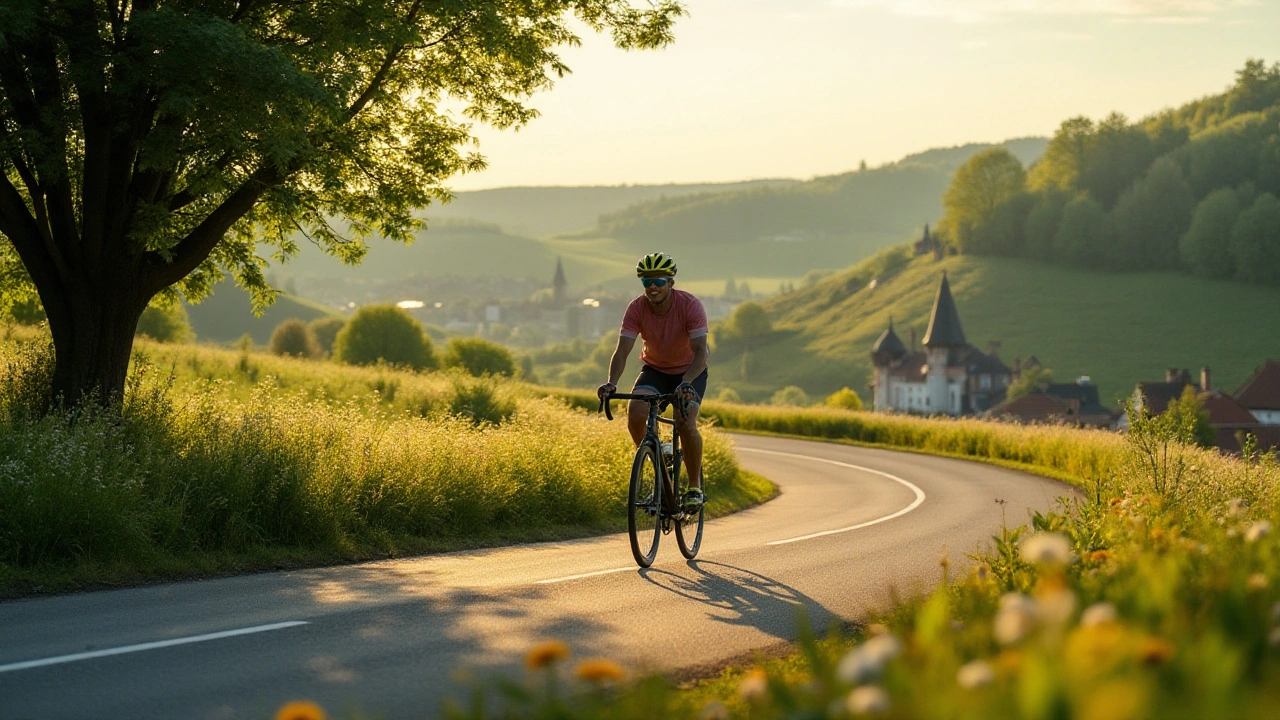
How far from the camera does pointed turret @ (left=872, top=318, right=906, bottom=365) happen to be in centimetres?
14125

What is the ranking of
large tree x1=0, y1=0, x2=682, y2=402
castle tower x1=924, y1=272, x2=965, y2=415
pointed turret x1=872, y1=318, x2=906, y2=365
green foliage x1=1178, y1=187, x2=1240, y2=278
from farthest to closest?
pointed turret x1=872, y1=318, x2=906, y2=365 < castle tower x1=924, y1=272, x2=965, y2=415 < green foliage x1=1178, y1=187, x2=1240, y2=278 < large tree x1=0, y1=0, x2=682, y2=402

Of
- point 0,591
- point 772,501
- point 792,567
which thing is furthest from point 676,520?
point 772,501

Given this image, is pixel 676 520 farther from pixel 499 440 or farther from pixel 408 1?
pixel 408 1

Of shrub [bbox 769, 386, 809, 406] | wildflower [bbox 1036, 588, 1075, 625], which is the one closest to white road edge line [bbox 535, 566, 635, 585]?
wildflower [bbox 1036, 588, 1075, 625]

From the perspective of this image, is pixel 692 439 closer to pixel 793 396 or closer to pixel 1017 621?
pixel 1017 621

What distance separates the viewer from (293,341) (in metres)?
83.1

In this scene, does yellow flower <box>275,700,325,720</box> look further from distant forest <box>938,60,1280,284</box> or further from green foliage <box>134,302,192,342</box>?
distant forest <box>938,60,1280,284</box>

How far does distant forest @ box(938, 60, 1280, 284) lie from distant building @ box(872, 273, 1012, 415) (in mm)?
20164

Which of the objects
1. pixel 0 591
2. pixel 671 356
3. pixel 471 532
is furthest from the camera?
pixel 471 532

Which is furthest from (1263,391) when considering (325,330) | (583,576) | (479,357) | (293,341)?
(583,576)

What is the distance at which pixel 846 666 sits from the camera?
2.63 meters

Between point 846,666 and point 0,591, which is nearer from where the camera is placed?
point 846,666

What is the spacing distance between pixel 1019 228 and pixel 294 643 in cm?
15775

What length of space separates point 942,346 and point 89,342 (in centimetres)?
12994
